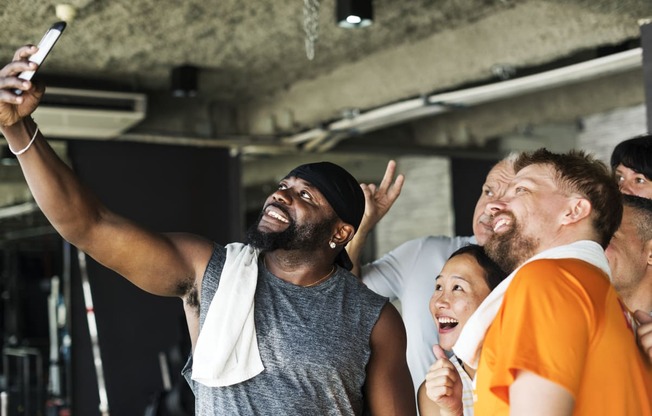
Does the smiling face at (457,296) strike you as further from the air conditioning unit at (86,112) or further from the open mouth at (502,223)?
the air conditioning unit at (86,112)

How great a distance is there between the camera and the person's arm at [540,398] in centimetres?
133

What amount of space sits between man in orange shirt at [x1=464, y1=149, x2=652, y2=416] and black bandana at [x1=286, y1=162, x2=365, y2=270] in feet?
2.40

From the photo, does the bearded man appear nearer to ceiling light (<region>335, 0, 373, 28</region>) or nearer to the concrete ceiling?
ceiling light (<region>335, 0, 373, 28</region>)

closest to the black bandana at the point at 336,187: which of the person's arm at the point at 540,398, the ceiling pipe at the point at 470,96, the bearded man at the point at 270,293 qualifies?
the bearded man at the point at 270,293

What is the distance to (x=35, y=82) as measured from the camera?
1823 mm

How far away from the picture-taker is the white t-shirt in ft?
9.44

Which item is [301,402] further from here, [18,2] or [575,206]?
[18,2]

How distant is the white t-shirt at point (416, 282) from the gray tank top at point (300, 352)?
0.68 metres

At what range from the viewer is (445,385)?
1.82 meters

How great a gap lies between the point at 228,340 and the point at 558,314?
3.03ft

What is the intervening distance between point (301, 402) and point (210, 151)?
534 centimetres

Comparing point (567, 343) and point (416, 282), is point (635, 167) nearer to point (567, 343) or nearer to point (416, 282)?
point (416, 282)

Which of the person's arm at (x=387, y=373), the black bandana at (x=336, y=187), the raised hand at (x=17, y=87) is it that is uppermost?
the raised hand at (x=17, y=87)

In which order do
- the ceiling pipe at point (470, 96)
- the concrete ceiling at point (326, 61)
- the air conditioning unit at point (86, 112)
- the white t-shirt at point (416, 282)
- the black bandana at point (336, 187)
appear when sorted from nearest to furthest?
the black bandana at point (336, 187)
the white t-shirt at point (416, 282)
the concrete ceiling at point (326, 61)
the ceiling pipe at point (470, 96)
the air conditioning unit at point (86, 112)
